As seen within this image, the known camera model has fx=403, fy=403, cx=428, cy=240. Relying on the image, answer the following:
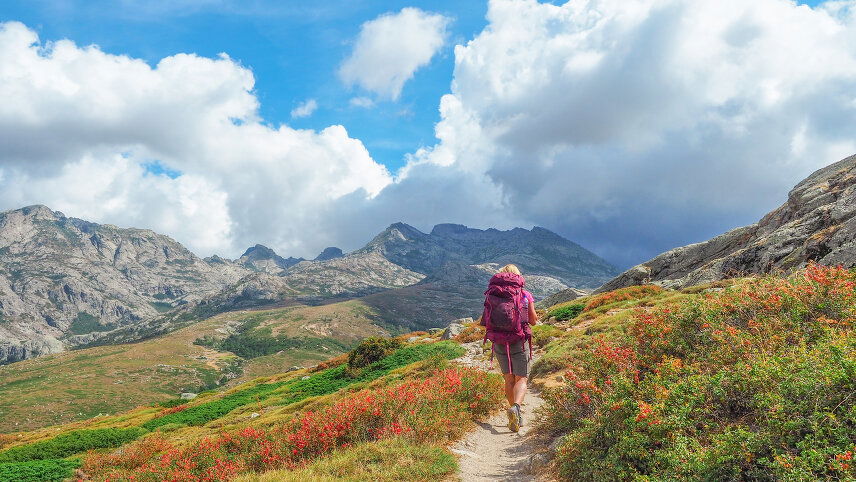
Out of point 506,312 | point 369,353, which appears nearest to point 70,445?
point 369,353

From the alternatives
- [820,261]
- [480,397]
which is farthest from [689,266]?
[480,397]

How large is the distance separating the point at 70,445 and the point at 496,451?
34458mm

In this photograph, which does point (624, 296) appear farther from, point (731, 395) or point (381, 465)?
point (381, 465)

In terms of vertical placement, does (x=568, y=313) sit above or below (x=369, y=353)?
above

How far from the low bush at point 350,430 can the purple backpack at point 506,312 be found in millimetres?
2579

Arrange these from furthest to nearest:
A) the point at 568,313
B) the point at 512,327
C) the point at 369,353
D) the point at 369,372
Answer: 1. the point at 369,353
2. the point at 568,313
3. the point at 369,372
4. the point at 512,327

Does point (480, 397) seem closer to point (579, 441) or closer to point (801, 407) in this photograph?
point (579, 441)

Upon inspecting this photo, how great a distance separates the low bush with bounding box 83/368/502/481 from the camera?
10.3 metres

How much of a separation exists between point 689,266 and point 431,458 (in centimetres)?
4474

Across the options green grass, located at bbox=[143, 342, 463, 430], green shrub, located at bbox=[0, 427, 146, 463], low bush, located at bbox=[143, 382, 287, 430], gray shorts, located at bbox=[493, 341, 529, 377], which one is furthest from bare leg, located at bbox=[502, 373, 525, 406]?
green shrub, located at bbox=[0, 427, 146, 463]

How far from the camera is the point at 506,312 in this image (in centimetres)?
1045

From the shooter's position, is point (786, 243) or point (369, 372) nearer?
point (786, 243)

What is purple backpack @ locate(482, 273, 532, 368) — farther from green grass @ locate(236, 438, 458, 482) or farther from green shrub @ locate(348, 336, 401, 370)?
green shrub @ locate(348, 336, 401, 370)

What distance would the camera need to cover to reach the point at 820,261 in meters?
19.5
